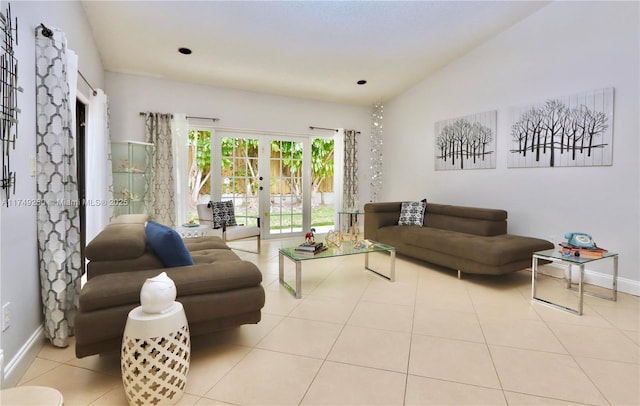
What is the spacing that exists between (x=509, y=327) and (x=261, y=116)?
472 centimetres

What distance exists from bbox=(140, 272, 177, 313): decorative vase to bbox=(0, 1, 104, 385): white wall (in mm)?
742

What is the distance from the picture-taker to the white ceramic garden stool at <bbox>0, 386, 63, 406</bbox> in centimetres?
94

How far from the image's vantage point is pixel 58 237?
192 centimetres

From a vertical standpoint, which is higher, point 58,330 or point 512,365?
point 58,330

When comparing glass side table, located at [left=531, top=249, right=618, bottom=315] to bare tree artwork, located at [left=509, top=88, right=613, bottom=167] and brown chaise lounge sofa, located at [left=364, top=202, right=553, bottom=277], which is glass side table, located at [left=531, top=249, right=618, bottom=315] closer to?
brown chaise lounge sofa, located at [left=364, top=202, right=553, bottom=277]

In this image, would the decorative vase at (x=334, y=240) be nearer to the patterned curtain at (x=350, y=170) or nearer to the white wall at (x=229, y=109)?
the patterned curtain at (x=350, y=170)

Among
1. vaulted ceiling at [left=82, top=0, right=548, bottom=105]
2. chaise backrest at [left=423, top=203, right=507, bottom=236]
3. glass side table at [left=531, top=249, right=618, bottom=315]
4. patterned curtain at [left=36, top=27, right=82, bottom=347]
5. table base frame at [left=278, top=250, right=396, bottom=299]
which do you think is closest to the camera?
patterned curtain at [left=36, top=27, right=82, bottom=347]

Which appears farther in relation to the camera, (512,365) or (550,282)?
(550,282)

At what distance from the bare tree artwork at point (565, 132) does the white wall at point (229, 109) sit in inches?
122

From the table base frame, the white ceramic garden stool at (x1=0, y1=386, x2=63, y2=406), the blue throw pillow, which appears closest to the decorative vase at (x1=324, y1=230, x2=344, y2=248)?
the table base frame

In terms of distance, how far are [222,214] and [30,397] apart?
3.71 meters

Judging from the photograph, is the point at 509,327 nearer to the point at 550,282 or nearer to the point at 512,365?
the point at 512,365

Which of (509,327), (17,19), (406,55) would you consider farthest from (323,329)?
(406,55)

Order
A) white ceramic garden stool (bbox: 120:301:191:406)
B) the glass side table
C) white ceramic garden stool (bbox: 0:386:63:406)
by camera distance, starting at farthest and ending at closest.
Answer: the glass side table < white ceramic garden stool (bbox: 120:301:191:406) < white ceramic garden stool (bbox: 0:386:63:406)
